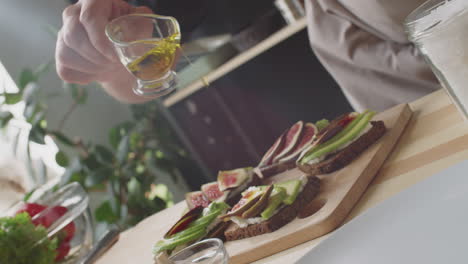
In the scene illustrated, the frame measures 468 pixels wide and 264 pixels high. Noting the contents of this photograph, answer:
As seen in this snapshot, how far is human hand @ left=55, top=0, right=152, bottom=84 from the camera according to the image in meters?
1.18

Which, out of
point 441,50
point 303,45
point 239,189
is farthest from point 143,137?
point 441,50

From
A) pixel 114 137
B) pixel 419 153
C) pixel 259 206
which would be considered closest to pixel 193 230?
pixel 259 206

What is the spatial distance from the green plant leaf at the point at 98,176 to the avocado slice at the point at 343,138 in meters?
2.26

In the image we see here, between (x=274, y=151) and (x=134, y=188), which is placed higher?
(x=274, y=151)

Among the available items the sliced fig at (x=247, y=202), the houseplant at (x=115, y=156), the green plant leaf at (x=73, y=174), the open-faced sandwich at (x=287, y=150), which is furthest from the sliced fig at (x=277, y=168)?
the green plant leaf at (x=73, y=174)

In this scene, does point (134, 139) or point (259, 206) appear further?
point (134, 139)

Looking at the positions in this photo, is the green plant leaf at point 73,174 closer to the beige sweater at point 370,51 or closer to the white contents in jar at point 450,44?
the beige sweater at point 370,51

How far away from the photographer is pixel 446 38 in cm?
66

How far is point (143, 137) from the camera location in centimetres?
381

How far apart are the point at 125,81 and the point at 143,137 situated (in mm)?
2312

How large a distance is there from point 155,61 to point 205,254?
45cm

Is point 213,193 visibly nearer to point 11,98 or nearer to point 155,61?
point 155,61

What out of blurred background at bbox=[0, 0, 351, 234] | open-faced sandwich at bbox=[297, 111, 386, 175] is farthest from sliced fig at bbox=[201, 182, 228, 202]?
blurred background at bbox=[0, 0, 351, 234]

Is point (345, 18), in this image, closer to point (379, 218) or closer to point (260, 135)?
point (379, 218)
